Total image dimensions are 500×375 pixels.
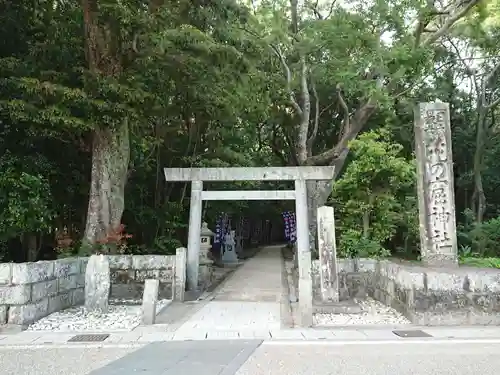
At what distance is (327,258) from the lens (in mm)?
10781

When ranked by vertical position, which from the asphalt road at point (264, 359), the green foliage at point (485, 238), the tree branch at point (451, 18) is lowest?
the asphalt road at point (264, 359)

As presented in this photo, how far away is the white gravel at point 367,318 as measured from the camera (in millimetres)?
8555

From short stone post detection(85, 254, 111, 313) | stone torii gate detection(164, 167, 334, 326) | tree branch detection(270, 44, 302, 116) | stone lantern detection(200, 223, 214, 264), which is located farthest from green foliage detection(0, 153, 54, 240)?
tree branch detection(270, 44, 302, 116)

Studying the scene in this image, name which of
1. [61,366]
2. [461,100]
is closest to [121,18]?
[61,366]

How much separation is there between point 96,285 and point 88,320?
858 millimetres

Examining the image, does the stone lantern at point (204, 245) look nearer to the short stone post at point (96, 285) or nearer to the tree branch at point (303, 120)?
the tree branch at point (303, 120)

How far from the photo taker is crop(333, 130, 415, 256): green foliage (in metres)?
13.1

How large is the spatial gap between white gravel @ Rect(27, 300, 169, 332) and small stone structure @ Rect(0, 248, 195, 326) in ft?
0.67

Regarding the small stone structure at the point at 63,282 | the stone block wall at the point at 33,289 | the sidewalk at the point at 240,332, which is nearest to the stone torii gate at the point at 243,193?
the small stone structure at the point at 63,282

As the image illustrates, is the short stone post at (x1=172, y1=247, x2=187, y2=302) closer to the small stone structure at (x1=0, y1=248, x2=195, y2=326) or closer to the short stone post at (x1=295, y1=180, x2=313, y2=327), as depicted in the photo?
the small stone structure at (x1=0, y1=248, x2=195, y2=326)

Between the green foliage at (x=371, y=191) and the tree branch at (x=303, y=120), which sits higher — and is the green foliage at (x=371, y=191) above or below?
below

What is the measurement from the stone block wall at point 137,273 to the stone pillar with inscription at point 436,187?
6.09 metres

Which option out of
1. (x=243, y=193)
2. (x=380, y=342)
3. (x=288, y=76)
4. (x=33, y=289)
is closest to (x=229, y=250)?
(x=288, y=76)

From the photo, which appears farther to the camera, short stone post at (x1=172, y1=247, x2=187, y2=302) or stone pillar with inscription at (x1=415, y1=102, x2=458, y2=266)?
short stone post at (x1=172, y1=247, x2=187, y2=302)
